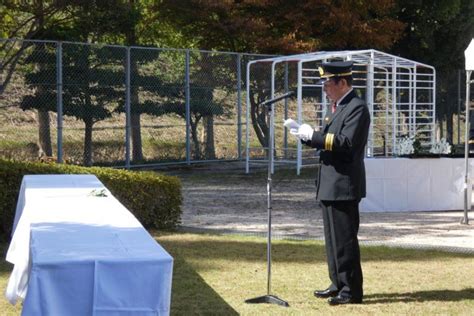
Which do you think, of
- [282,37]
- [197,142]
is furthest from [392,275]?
[282,37]

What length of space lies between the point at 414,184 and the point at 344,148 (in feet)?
24.0

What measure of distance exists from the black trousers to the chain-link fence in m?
9.93

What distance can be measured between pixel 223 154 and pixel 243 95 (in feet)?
5.19

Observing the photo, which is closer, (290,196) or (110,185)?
(110,185)

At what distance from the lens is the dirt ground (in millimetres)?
12039

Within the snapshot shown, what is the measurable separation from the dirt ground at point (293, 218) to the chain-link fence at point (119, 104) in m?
2.22

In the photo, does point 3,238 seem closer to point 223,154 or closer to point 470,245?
point 470,245

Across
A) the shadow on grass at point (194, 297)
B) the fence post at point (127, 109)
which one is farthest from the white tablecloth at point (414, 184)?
the fence post at point (127, 109)

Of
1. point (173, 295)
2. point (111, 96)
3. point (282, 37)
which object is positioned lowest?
point (173, 295)

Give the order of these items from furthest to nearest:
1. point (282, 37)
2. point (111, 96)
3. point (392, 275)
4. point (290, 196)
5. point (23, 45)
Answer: point (282, 37) < point (111, 96) < point (23, 45) < point (290, 196) < point (392, 275)

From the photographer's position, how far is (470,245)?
11.5 metres

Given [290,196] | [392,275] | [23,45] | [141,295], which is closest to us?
[141,295]

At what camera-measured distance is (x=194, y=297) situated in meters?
8.29

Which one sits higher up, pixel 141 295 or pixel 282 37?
pixel 282 37
